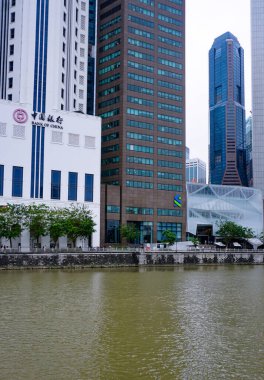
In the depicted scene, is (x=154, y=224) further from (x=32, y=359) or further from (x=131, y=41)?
(x=32, y=359)

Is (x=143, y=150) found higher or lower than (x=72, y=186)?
higher

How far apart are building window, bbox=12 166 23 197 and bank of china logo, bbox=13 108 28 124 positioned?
10.9 meters

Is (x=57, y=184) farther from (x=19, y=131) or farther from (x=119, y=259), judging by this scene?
(x=119, y=259)

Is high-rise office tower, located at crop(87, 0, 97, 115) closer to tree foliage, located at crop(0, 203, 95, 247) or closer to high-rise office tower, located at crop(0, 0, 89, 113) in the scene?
high-rise office tower, located at crop(0, 0, 89, 113)

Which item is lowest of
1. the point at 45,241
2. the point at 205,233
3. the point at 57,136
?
the point at 45,241

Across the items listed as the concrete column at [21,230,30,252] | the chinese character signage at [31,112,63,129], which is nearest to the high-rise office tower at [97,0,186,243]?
the chinese character signage at [31,112,63,129]

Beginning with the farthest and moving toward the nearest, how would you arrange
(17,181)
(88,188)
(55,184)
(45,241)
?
(88,188)
(55,184)
(45,241)
(17,181)

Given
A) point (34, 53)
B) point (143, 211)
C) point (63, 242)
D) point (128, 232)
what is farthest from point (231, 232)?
point (34, 53)

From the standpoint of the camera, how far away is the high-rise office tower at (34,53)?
120938mm

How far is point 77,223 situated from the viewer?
11094 cm

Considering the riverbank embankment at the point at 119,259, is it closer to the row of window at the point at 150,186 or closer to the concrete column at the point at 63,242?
the concrete column at the point at 63,242

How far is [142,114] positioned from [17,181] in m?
53.4

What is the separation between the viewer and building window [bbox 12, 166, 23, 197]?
369 feet

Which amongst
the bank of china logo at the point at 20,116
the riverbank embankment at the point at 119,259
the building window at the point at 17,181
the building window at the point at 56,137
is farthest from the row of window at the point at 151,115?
the riverbank embankment at the point at 119,259
